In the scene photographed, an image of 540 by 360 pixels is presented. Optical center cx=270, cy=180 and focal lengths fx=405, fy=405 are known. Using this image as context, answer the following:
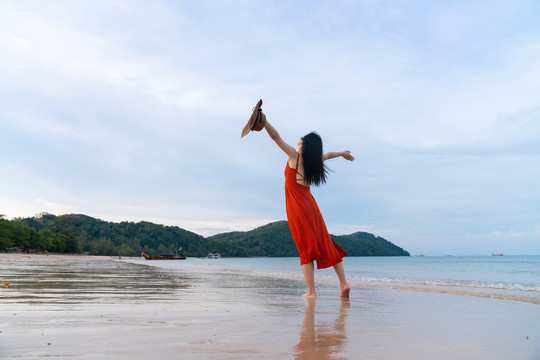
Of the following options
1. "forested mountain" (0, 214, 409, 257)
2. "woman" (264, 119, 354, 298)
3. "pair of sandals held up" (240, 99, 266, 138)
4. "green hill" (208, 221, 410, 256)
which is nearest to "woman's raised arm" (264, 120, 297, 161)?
"woman" (264, 119, 354, 298)

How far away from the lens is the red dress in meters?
5.90

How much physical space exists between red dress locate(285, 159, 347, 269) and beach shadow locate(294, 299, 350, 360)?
54.4 inches

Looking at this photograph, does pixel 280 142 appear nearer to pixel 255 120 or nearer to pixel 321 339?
pixel 255 120

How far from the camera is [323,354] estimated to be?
2.64 m

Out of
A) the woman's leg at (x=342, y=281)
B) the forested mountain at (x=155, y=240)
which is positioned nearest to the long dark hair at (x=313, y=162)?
the woman's leg at (x=342, y=281)

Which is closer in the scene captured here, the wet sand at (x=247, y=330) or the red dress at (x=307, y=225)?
the wet sand at (x=247, y=330)

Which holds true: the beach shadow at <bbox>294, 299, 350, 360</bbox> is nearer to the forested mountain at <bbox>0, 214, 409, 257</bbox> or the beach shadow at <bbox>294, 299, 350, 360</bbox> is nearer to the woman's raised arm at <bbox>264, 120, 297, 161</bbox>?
the woman's raised arm at <bbox>264, 120, 297, 161</bbox>

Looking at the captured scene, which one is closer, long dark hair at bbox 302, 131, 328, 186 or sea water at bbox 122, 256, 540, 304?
long dark hair at bbox 302, 131, 328, 186

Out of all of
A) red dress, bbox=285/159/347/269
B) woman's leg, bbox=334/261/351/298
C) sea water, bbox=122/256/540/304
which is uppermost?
red dress, bbox=285/159/347/269

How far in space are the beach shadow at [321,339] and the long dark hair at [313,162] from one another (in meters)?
2.07

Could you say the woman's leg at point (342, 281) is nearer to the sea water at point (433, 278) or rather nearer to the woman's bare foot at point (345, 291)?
the woman's bare foot at point (345, 291)

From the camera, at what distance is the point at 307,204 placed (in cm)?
601

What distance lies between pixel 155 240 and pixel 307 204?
134 meters

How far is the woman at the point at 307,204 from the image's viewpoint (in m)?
5.91
